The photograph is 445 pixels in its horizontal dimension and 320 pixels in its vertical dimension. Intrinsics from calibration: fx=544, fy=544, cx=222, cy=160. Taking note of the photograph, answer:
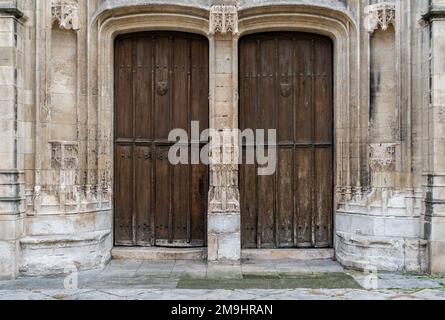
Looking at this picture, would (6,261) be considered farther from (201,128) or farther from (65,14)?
(65,14)

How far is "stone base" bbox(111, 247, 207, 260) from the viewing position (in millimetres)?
8195

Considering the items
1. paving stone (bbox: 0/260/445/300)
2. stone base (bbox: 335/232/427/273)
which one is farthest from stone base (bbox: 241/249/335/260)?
stone base (bbox: 335/232/427/273)

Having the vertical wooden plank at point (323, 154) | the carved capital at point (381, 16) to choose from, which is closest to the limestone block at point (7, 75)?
the vertical wooden plank at point (323, 154)

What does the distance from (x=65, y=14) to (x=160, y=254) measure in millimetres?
3723

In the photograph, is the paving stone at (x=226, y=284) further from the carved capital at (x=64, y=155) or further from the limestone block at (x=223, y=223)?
the carved capital at (x=64, y=155)

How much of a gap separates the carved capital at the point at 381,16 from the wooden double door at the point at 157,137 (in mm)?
2471

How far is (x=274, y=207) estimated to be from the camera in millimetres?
8336

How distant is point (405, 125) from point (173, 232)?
374cm

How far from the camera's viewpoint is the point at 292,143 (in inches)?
327

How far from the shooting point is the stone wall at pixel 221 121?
713cm

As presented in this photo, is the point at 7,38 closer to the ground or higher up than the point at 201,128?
higher up

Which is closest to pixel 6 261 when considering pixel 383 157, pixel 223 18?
pixel 223 18

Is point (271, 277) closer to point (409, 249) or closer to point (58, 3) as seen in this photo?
point (409, 249)

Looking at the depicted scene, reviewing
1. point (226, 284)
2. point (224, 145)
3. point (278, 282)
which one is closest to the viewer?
point (226, 284)
